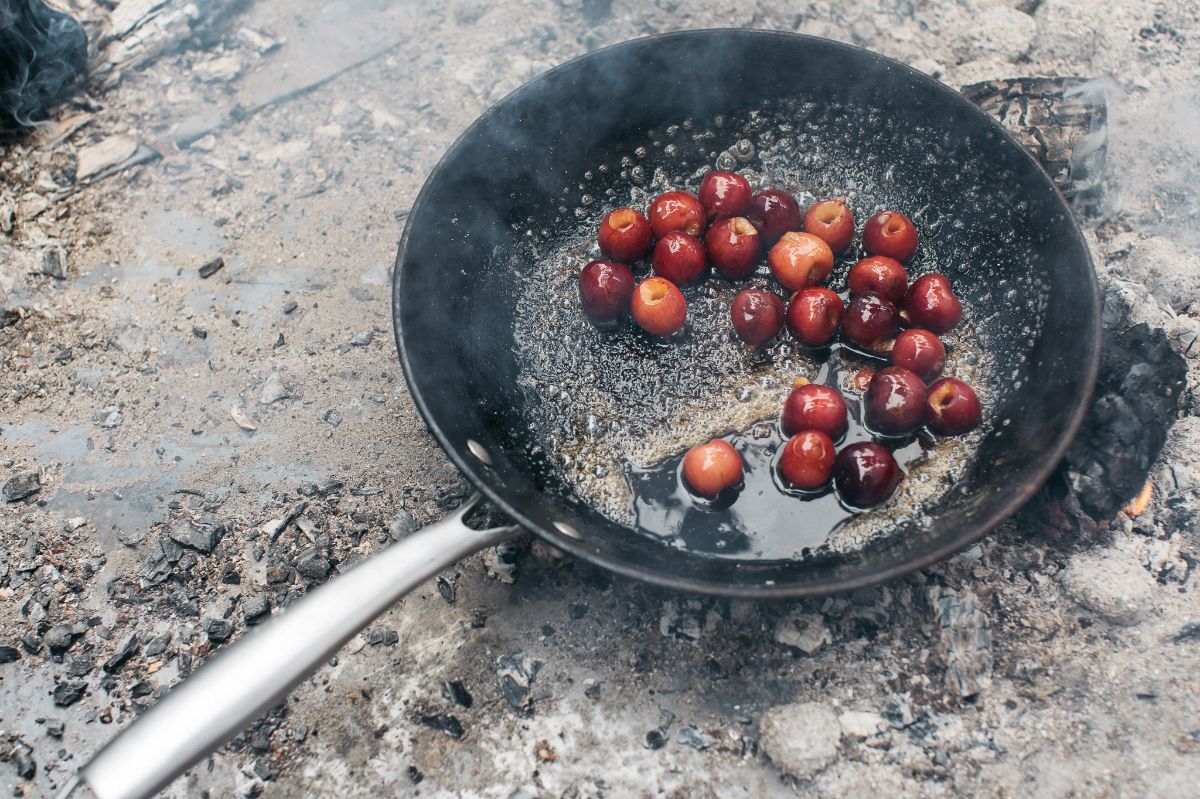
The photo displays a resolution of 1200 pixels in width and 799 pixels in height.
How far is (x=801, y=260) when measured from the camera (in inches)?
123

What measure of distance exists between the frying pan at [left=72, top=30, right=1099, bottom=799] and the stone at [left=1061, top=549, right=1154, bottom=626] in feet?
1.71

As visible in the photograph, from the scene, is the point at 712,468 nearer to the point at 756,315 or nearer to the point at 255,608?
the point at 756,315

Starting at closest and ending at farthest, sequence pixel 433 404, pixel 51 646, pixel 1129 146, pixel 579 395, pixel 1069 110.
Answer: pixel 433 404
pixel 51 646
pixel 579 395
pixel 1069 110
pixel 1129 146

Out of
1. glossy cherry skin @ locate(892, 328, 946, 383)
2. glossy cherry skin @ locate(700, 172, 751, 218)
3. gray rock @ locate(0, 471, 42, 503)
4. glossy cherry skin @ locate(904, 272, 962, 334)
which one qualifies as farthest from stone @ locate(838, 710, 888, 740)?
gray rock @ locate(0, 471, 42, 503)

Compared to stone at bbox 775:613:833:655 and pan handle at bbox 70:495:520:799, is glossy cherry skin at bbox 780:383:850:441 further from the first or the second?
pan handle at bbox 70:495:520:799

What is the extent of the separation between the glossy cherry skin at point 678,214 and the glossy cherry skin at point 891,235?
70 centimetres

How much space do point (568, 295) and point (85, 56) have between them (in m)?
3.30

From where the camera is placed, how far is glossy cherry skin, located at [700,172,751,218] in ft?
10.8

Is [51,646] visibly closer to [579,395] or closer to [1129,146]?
[579,395]

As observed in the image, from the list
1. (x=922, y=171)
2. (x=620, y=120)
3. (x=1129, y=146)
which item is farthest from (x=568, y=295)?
(x=1129, y=146)

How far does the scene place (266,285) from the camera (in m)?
3.73

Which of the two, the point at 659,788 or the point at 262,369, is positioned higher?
the point at 262,369

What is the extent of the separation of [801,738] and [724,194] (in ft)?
6.95

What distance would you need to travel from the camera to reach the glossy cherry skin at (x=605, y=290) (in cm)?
310
